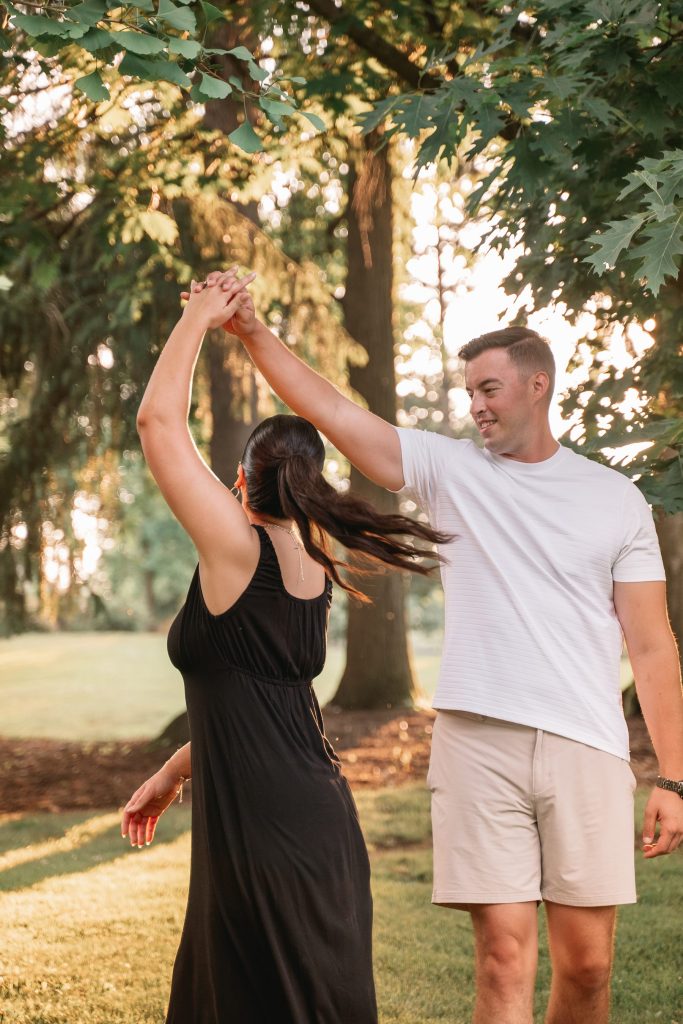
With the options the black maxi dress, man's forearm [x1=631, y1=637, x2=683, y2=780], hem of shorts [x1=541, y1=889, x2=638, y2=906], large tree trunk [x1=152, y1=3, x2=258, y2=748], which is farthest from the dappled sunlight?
man's forearm [x1=631, y1=637, x2=683, y2=780]

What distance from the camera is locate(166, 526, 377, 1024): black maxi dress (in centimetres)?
259

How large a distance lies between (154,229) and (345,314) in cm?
630

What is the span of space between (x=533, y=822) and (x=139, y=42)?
236 centimetres

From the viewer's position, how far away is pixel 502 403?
3.40 meters

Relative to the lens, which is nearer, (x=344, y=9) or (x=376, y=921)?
(x=376, y=921)

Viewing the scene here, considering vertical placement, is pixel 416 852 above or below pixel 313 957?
below

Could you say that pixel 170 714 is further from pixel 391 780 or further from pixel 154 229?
pixel 154 229

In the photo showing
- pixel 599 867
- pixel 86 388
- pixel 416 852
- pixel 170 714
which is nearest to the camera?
pixel 599 867

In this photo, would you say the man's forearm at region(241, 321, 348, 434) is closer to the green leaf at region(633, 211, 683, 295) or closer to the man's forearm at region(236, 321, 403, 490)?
the man's forearm at region(236, 321, 403, 490)

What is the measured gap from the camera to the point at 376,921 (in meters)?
6.09

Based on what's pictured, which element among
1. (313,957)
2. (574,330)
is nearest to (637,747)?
(574,330)

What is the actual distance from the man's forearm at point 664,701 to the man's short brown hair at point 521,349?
86 centimetres

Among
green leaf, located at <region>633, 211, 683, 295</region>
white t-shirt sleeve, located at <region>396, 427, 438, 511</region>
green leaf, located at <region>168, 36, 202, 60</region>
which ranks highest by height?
green leaf, located at <region>168, 36, 202, 60</region>

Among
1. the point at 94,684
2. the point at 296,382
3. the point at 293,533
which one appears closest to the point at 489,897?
the point at 293,533
